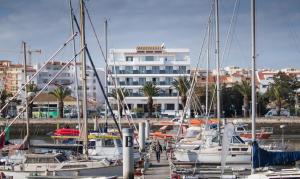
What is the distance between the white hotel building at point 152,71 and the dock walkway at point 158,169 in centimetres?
5810

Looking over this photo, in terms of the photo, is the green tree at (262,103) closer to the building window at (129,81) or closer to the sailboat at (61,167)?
the building window at (129,81)

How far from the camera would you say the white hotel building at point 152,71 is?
95312 millimetres

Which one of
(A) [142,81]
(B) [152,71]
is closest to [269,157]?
(A) [142,81]


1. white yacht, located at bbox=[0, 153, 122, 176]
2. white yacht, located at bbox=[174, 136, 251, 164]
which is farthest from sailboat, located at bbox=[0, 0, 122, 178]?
white yacht, located at bbox=[174, 136, 251, 164]

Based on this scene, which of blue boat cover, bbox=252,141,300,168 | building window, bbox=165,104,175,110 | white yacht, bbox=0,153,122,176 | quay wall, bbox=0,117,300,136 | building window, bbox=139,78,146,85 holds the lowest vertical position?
A: quay wall, bbox=0,117,300,136

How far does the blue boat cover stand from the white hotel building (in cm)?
A: 6688

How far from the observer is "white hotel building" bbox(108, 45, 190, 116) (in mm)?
95312

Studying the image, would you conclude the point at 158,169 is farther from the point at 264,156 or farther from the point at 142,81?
the point at 142,81

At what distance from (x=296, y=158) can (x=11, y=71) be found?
12990cm

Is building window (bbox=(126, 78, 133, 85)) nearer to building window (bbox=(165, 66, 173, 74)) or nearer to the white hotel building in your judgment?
the white hotel building

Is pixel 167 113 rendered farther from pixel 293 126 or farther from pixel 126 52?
pixel 293 126

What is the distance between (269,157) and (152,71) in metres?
72.5

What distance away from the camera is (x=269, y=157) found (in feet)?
83.2

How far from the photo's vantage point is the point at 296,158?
26.8 m
